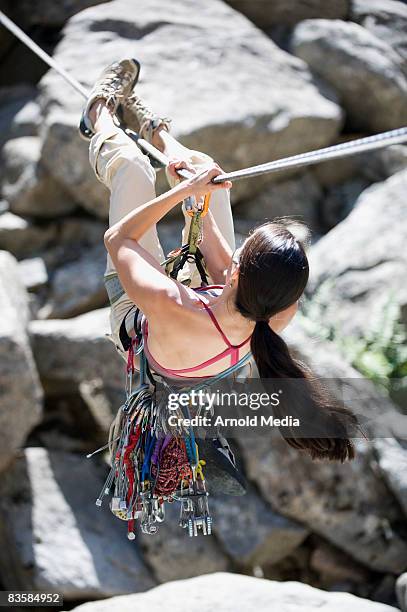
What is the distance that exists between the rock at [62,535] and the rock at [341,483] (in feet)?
3.50

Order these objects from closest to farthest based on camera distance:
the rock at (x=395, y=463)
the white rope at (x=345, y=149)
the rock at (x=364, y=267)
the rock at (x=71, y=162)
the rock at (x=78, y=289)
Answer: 1. the white rope at (x=345, y=149)
2. the rock at (x=395, y=463)
3. the rock at (x=364, y=267)
4. the rock at (x=71, y=162)
5. the rock at (x=78, y=289)

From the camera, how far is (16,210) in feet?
24.0

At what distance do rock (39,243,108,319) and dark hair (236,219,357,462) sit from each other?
4.17m

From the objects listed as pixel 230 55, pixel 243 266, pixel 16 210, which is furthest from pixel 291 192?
pixel 243 266

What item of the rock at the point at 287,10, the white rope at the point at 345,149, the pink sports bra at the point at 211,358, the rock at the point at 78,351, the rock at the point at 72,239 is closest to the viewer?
the white rope at the point at 345,149

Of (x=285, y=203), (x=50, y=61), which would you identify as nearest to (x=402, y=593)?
(x=50, y=61)

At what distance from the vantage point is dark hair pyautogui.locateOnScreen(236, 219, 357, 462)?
2.69 metres

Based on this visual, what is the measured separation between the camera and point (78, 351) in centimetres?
620

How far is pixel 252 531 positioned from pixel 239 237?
2.24 m

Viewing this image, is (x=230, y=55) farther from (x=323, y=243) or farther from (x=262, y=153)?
(x=323, y=243)

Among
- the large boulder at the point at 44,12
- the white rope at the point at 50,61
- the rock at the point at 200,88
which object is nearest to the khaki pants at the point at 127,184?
the white rope at the point at 50,61

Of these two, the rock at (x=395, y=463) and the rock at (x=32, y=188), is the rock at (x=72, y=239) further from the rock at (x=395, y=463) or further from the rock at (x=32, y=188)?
the rock at (x=395, y=463)

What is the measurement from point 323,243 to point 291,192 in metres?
0.88

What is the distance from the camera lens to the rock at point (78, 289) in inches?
271
